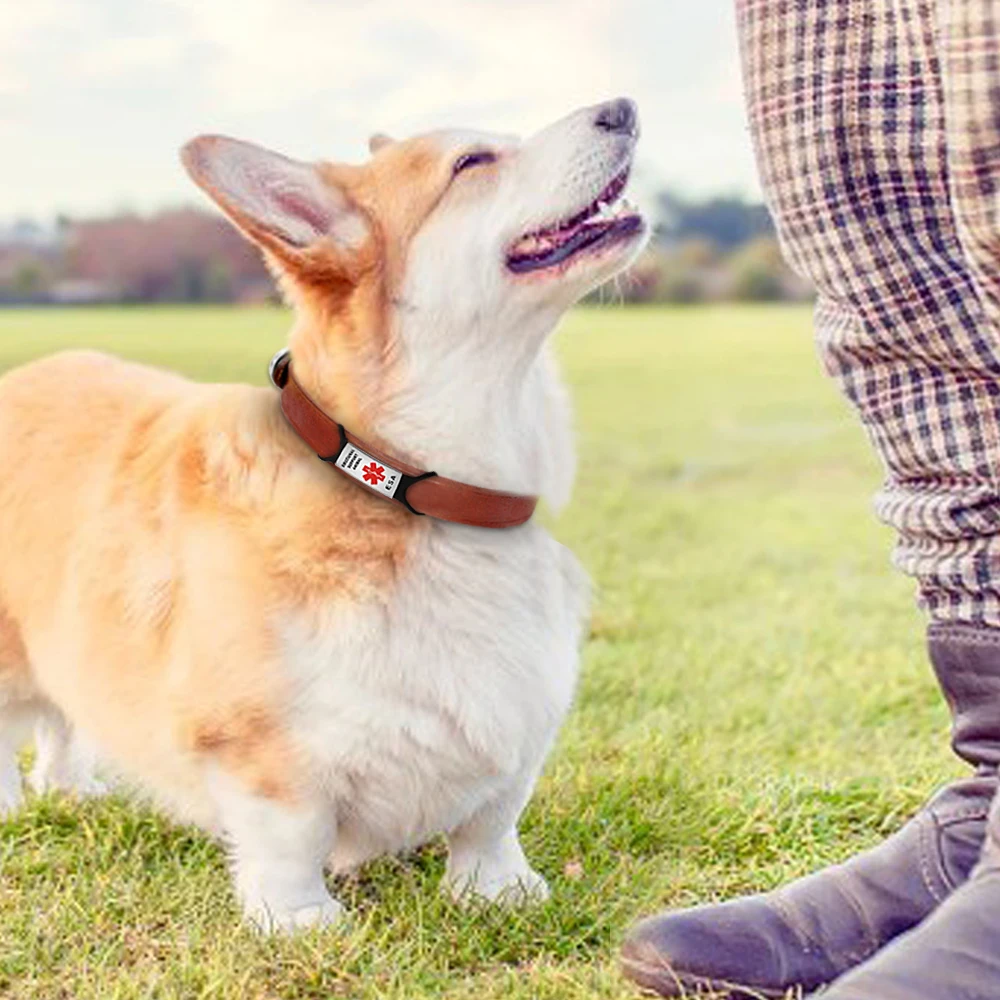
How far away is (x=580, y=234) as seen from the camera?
2.49 metres

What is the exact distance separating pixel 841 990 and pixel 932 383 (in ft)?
2.30

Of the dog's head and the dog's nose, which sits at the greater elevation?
the dog's nose

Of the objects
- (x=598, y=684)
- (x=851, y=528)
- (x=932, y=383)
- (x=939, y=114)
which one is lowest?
(x=851, y=528)

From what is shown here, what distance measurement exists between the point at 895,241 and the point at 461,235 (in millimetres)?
673

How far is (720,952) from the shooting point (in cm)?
209

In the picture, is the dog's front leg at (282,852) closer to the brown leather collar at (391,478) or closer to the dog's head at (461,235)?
the brown leather collar at (391,478)

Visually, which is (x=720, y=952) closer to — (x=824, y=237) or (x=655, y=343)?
(x=824, y=237)

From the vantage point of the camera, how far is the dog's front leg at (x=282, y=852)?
95.7 inches

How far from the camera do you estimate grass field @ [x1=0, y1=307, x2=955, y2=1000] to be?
2.25 m

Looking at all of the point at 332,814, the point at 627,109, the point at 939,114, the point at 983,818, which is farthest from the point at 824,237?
the point at 332,814

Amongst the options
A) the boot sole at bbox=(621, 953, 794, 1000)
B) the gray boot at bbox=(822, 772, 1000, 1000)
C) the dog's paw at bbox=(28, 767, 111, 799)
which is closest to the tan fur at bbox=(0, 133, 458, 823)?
the dog's paw at bbox=(28, 767, 111, 799)

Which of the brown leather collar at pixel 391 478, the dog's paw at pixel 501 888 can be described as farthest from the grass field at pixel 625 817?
the brown leather collar at pixel 391 478

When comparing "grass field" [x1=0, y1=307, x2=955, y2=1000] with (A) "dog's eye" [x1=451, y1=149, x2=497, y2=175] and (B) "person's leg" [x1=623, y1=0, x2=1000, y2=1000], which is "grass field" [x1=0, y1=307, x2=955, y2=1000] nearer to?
(B) "person's leg" [x1=623, y1=0, x2=1000, y2=1000]

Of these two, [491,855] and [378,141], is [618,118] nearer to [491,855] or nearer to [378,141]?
[378,141]
